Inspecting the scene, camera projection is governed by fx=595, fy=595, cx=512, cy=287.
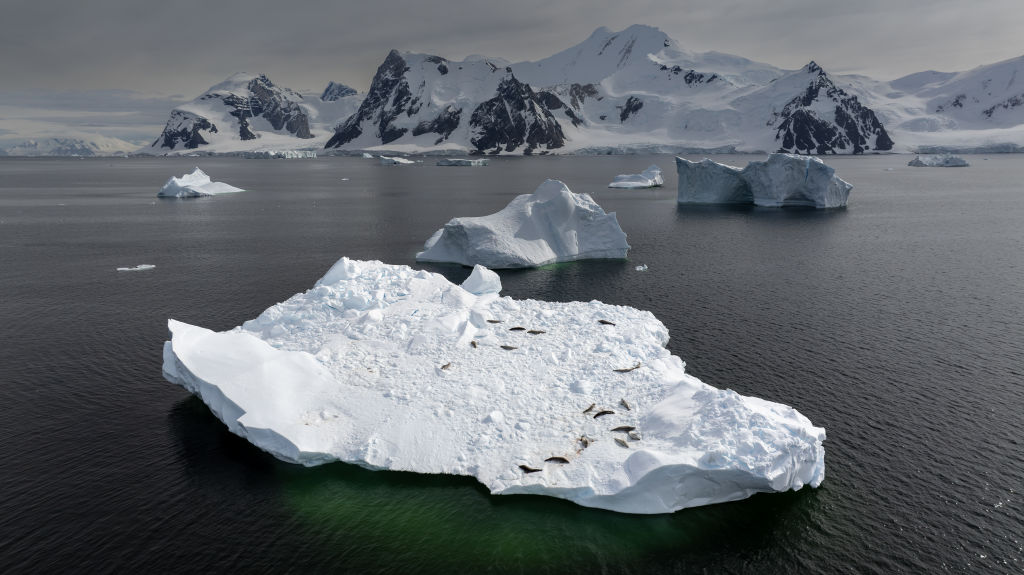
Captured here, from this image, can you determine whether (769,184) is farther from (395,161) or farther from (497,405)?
(395,161)

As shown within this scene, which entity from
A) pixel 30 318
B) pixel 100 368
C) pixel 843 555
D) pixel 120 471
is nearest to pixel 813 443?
pixel 843 555

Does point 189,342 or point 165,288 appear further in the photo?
point 165,288

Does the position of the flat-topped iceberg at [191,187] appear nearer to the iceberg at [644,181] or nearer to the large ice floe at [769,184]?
the iceberg at [644,181]

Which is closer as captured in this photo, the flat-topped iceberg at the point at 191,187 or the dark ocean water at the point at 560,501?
the dark ocean water at the point at 560,501

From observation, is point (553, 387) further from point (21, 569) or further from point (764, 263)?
point (764, 263)

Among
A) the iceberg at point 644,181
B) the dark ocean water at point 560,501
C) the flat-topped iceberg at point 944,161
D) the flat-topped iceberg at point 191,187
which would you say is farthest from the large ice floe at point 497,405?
the flat-topped iceberg at point 944,161

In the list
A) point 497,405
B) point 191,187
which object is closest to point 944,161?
point 191,187
